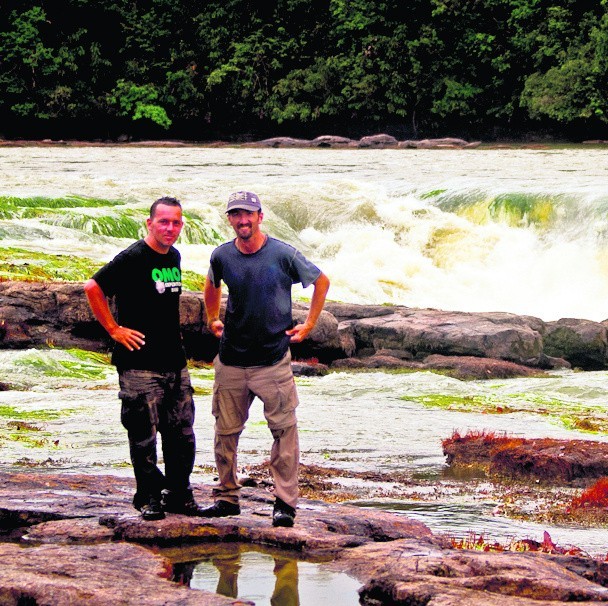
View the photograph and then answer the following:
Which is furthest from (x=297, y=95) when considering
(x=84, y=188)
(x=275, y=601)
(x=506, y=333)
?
(x=275, y=601)

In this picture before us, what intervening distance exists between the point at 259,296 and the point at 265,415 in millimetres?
688

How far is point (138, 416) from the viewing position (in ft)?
23.4

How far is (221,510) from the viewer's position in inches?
286

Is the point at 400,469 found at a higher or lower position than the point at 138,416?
lower

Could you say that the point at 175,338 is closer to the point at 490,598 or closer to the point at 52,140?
the point at 490,598

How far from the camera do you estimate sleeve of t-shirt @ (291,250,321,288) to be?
709 centimetres

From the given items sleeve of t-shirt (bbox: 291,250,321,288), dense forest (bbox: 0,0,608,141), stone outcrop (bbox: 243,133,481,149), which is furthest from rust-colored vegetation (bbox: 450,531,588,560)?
dense forest (bbox: 0,0,608,141)

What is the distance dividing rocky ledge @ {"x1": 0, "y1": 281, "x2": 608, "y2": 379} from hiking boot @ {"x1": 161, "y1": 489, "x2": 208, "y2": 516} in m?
10.3

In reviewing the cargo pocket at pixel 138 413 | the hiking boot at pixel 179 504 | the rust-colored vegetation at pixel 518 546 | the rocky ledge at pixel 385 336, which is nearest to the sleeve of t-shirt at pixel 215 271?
the cargo pocket at pixel 138 413

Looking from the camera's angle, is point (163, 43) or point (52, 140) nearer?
point (52, 140)

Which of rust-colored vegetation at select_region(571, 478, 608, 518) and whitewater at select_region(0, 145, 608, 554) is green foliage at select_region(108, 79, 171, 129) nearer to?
whitewater at select_region(0, 145, 608, 554)

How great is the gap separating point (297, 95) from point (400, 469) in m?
63.5

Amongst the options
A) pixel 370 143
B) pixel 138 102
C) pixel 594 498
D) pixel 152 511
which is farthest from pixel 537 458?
pixel 138 102

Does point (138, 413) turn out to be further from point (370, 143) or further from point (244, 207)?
point (370, 143)
